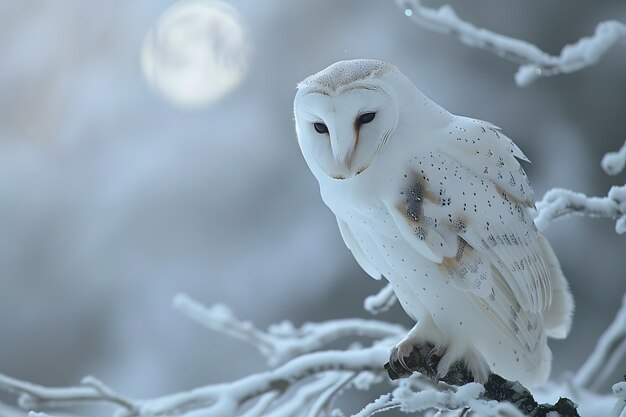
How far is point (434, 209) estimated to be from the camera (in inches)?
45.1

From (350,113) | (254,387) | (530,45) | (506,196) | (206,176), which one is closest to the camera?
(350,113)

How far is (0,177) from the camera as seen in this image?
209 inches

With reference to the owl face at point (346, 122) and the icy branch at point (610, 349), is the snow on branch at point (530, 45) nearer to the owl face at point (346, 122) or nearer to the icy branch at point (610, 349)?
the owl face at point (346, 122)

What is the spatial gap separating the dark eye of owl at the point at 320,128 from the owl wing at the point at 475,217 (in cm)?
13

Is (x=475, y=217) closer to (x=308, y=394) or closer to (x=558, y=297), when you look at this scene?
(x=558, y=297)

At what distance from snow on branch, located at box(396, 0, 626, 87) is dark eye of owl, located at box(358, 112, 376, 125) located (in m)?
0.44

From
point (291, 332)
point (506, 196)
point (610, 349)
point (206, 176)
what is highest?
point (206, 176)

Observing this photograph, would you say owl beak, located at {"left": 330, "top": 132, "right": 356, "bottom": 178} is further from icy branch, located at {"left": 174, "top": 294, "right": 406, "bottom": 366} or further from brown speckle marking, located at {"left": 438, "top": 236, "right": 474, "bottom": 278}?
icy branch, located at {"left": 174, "top": 294, "right": 406, "bottom": 366}

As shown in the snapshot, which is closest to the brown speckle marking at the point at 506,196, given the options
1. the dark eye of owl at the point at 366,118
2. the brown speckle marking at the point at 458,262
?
the brown speckle marking at the point at 458,262

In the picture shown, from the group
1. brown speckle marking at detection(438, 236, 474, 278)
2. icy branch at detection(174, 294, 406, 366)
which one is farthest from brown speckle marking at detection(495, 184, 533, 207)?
icy branch at detection(174, 294, 406, 366)

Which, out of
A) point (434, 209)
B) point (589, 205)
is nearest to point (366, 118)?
point (434, 209)

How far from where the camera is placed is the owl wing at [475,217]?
114cm

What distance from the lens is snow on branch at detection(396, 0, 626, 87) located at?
144cm

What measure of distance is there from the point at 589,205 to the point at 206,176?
4104 millimetres
